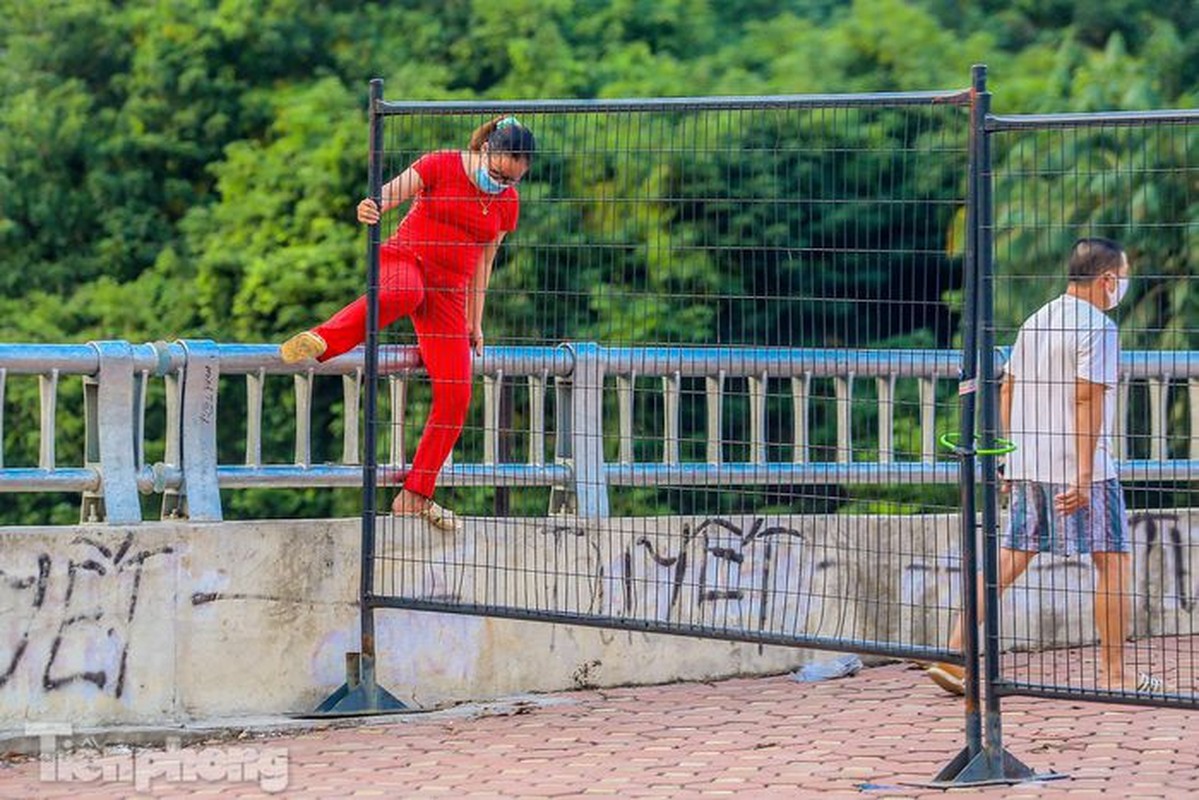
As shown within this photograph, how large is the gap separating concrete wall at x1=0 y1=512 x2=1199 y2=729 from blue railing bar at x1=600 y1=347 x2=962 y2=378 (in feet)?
1.94

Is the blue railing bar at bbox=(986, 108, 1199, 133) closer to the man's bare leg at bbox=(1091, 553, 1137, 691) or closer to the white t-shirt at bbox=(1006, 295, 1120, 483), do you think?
the white t-shirt at bbox=(1006, 295, 1120, 483)

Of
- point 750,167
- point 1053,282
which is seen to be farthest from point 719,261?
point 1053,282

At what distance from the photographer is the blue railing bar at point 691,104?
705 centimetres

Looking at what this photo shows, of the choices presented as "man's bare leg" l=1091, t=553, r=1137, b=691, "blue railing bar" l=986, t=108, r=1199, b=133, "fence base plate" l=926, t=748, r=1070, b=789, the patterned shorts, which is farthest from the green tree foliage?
"blue railing bar" l=986, t=108, r=1199, b=133

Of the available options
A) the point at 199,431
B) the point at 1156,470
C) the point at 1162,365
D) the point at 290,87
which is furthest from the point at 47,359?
the point at 290,87

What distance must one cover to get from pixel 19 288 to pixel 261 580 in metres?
16.1

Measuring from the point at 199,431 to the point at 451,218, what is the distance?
1.28m

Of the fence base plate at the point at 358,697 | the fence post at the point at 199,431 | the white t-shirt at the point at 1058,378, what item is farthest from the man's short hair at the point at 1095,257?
the fence post at the point at 199,431

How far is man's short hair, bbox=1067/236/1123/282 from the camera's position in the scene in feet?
25.7

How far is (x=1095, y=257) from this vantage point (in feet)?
25.8

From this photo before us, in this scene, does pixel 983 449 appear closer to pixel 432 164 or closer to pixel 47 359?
pixel 432 164

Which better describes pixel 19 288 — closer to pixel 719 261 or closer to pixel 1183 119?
pixel 719 261

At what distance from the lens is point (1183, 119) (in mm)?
6641

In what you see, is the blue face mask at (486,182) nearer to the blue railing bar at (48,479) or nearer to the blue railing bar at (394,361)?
the blue railing bar at (394,361)
